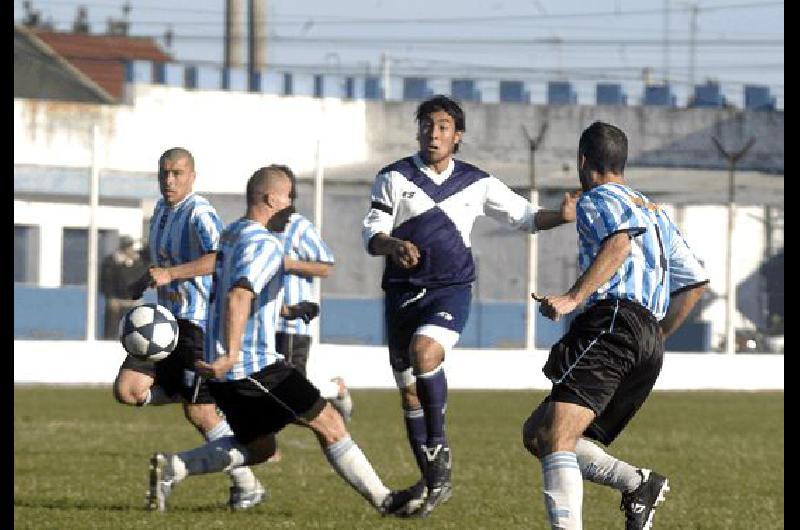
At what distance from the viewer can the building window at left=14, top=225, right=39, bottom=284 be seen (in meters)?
38.9

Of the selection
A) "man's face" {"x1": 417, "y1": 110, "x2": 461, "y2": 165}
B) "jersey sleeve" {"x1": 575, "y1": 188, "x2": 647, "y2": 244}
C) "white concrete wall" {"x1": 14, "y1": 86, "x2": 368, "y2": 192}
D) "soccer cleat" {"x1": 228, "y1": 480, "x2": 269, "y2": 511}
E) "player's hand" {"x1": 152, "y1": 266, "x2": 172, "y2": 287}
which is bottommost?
"soccer cleat" {"x1": 228, "y1": 480, "x2": 269, "y2": 511}

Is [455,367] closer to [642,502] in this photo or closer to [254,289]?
[254,289]

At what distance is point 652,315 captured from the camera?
28.9 feet

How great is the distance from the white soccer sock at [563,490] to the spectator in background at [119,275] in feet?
81.5

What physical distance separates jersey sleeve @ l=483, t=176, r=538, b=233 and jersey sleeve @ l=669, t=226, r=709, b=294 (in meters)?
2.36

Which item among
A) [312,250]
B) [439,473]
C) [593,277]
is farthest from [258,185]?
[312,250]

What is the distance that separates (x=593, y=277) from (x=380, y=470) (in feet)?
23.5

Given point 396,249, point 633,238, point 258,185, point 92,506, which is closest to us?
point 633,238

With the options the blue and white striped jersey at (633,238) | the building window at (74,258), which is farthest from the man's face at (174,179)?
the building window at (74,258)

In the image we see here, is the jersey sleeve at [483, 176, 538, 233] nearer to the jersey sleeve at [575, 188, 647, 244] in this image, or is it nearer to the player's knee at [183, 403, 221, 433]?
the player's knee at [183, 403, 221, 433]

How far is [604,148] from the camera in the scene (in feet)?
28.8

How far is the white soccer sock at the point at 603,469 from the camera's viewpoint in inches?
360

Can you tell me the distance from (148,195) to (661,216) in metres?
30.8

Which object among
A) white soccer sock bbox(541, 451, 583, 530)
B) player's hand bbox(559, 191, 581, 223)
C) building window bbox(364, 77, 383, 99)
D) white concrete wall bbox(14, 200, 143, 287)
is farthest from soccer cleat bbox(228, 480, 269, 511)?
building window bbox(364, 77, 383, 99)
